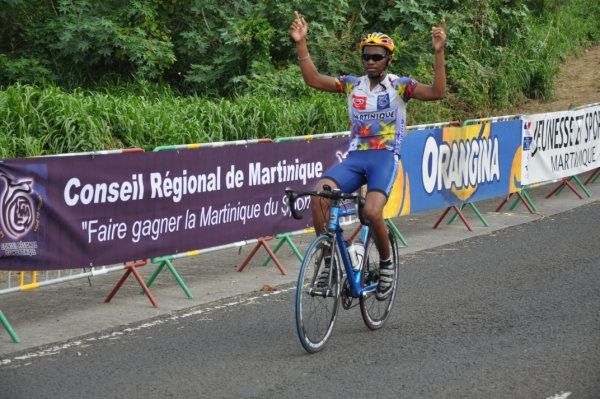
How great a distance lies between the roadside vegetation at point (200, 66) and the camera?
13.1m

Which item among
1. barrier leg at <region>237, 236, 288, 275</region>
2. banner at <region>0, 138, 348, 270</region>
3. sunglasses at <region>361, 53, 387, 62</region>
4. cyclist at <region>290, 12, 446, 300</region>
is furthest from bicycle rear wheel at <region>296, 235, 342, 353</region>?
barrier leg at <region>237, 236, 288, 275</region>

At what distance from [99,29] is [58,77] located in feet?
4.40

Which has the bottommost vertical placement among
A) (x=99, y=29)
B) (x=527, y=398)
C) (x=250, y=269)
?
(x=250, y=269)

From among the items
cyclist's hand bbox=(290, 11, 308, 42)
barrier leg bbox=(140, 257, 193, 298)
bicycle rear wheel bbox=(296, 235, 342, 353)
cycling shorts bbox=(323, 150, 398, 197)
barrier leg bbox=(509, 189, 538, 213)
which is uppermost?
cyclist's hand bbox=(290, 11, 308, 42)

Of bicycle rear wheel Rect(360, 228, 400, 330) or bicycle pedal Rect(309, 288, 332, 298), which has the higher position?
bicycle pedal Rect(309, 288, 332, 298)

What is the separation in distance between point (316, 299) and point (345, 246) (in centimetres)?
48

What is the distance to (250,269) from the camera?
1163cm

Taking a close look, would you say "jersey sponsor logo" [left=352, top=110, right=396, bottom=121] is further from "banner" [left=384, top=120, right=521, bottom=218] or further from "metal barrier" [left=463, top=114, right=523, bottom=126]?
"metal barrier" [left=463, top=114, right=523, bottom=126]

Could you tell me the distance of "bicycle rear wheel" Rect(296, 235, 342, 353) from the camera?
24.4ft

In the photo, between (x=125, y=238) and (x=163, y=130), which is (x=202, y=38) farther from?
(x=125, y=238)

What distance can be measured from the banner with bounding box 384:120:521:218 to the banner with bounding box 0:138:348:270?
1.62 meters

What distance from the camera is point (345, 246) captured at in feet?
26.0

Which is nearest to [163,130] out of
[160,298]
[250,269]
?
[250,269]

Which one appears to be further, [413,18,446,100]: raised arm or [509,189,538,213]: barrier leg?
[509,189,538,213]: barrier leg
